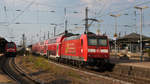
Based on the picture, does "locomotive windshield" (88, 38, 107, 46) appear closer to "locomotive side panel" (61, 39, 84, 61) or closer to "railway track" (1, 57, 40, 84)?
"locomotive side panel" (61, 39, 84, 61)

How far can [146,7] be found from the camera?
105 feet

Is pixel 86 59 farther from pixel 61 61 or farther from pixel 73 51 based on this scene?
pixel 61 61

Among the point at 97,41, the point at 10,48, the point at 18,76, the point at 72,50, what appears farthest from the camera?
the point at 10,48

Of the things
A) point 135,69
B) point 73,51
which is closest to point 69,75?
point 135,69

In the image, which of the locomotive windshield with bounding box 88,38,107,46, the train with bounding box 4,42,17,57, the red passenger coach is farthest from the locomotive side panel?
the train with bounding box 4,42,17,57

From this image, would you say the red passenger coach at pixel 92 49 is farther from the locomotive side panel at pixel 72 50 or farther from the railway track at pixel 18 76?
the railway track at pixel 18 76

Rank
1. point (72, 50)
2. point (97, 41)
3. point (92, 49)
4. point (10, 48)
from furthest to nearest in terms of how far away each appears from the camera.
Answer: point (10, 48) → point (72, 50) → point (97, 41) → point (92, 49)

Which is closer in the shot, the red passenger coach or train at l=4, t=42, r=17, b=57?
the red passenger coach

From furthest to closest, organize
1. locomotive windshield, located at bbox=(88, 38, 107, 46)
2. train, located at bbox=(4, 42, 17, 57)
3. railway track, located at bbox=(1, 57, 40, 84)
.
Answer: train, located at bbox=(4, 42, 17, 57)
locomotive windshield, located at bbox=(88, 38, 107, 46)
railway track, located at bbox=(1, 57, 40, 84)

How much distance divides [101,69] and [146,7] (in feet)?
58.6

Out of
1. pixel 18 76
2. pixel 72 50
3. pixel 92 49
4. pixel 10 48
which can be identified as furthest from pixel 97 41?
pixel 10 48

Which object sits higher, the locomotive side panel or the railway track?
the locomotive side panel

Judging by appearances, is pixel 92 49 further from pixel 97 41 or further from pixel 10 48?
pixel 10 48

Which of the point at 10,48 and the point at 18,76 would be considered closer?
the point at 18,76
